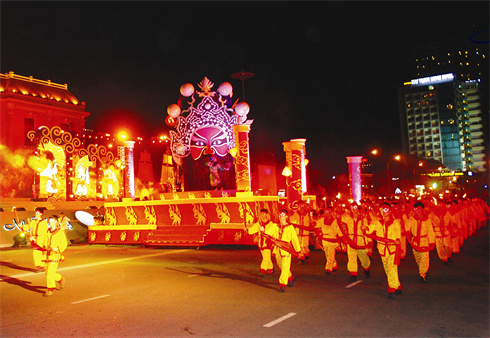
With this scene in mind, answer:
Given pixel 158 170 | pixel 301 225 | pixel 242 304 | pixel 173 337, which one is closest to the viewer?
pixel 173 337

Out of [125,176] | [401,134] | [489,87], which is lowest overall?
[125,176]

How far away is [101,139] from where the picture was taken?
27.0 m

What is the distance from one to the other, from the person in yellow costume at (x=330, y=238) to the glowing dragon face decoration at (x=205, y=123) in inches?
417

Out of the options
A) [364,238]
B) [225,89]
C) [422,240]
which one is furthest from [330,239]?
[225,89]

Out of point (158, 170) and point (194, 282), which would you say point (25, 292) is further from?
point (158, 170)

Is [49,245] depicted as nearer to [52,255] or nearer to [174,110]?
[52,255]

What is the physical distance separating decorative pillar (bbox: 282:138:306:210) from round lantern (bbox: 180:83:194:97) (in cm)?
550

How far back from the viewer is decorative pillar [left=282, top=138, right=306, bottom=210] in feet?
70.6

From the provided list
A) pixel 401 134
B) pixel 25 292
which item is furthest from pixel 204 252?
pixel 401 134

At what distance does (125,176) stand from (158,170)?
954 cm

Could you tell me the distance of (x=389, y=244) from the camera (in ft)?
25.1

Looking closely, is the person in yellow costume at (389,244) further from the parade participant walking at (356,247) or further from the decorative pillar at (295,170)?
the decorative pillar at (295,170)

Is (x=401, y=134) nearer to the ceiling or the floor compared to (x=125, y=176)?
nearer to the ceiling

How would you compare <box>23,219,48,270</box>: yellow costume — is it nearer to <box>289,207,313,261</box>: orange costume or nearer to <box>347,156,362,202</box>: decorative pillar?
<box>289,207,313,261</box>: orange costume
